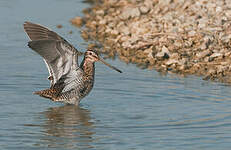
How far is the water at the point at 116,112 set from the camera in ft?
28.7

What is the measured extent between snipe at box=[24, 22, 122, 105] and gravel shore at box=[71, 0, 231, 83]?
292 cm

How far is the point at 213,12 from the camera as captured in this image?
53.6ft

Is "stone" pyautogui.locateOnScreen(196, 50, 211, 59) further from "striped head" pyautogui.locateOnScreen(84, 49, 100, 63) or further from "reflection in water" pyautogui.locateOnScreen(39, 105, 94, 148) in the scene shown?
"reflection in water" pyautogui.locateOnScreen(39, 105, 94, 148)

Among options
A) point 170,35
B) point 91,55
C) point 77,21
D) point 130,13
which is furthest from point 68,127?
point 77,21

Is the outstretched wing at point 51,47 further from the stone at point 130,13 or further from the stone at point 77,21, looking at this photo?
the stone at point 77,21

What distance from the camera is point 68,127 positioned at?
9672 mm

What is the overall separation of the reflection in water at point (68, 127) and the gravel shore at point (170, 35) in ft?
11.2

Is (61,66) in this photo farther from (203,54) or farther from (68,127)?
(203,54)

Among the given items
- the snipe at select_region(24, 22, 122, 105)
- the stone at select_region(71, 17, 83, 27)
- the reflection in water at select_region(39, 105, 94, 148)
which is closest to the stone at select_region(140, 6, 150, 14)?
the stone at select_region(71, 17, 83, 27)

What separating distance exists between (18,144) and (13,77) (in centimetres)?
444

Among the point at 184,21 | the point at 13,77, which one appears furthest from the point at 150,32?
the point at 13,77

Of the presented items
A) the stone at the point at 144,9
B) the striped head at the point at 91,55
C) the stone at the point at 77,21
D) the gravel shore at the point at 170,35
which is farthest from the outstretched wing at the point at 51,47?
the stone at the point at 77,21

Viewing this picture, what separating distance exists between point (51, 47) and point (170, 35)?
18.8 feet

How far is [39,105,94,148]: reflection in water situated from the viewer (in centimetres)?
870
